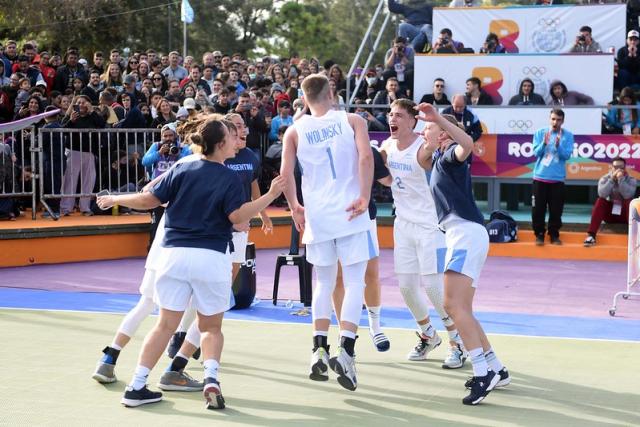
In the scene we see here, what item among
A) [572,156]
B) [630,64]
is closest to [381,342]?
[572,156]

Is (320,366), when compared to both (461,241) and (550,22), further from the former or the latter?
(550,22)

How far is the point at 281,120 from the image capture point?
17141 mm

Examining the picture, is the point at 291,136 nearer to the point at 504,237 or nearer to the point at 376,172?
the point at 376,172

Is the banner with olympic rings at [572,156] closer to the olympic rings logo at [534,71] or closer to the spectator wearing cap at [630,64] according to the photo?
the olympic rings logo at [534,71]

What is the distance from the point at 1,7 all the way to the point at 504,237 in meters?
27.7

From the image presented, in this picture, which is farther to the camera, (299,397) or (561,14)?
(561,14)

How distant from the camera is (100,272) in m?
13.5

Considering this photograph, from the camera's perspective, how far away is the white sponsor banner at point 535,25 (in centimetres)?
1822

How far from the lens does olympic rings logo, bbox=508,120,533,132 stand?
642 inches

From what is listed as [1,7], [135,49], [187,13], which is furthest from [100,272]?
[135,49]

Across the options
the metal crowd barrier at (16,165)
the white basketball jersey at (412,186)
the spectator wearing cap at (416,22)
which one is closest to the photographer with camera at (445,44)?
the spectator wearing cap at (416,22)

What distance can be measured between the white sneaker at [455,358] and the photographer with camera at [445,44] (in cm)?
1103

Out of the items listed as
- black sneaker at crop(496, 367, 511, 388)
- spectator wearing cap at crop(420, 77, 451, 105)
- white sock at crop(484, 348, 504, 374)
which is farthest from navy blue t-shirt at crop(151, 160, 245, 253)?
spectator wearing cap at crop(420, 77, 451, 105)

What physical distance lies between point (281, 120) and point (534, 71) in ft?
14.4
